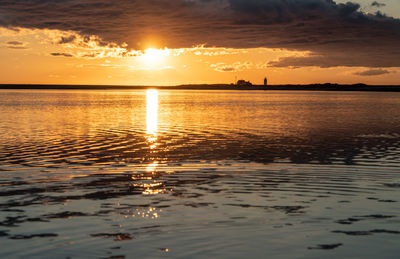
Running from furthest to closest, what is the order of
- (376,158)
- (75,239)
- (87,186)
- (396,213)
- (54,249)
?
1. (376,158)
2. (87,186)
3. (396,213)
4. (75,239)
5. (54,249)

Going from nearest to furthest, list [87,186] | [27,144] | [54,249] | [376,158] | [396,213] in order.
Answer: [54,249] < [396,213] < [87,186] < [376,158] < [27,144]

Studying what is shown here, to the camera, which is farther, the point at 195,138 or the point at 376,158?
the point at 195,138

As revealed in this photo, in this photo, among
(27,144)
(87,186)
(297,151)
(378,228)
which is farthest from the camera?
(27,144)

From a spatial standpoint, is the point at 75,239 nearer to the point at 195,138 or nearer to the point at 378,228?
the point at 378,228

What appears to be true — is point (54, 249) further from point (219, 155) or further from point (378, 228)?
point (219, 155)

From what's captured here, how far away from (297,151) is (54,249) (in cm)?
1603

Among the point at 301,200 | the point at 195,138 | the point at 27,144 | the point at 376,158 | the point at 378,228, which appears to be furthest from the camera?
the point at 195,138

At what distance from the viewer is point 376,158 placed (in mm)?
19703

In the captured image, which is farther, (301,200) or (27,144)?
(27,144)

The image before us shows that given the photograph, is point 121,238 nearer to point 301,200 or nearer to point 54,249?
point 54,249

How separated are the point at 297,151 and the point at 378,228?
41.5ft

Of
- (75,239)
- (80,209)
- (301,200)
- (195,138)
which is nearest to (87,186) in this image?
(80,209)

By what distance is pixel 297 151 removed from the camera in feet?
71.9

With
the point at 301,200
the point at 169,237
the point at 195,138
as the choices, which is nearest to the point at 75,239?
the point at 169,237
